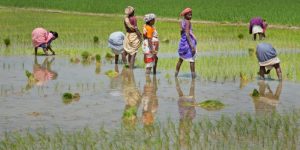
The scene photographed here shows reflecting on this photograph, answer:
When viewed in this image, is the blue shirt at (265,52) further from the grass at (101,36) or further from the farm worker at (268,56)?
the grass at (101,36)

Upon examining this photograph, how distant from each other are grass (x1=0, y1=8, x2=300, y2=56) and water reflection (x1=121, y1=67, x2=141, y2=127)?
5.11 m

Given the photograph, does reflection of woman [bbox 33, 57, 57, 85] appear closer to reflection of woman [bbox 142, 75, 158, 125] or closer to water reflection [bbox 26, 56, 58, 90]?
water reflection [bbox 26, 56, 58, 90]

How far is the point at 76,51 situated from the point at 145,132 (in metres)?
12.1

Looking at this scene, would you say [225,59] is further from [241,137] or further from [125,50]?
[241,137]

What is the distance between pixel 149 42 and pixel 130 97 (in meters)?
3.14

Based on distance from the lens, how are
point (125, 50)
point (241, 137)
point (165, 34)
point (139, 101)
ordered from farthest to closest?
point (165, 34)
point (125, 50)
point (139, 101)
point (241, 137)

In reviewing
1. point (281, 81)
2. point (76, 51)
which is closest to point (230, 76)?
point (281, 81)

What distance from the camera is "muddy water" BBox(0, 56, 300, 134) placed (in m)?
10.1

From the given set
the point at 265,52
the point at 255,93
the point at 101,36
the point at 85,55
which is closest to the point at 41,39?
the point at 85,55

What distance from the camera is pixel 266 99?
12000 mm

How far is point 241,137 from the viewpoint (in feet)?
28.6

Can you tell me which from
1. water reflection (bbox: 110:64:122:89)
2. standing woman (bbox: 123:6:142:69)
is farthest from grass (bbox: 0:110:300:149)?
standing woman (bbox: 123:6:142:69)

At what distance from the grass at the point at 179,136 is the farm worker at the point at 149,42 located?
5359mm

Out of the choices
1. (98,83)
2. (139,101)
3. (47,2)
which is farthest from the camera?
(47,2)
